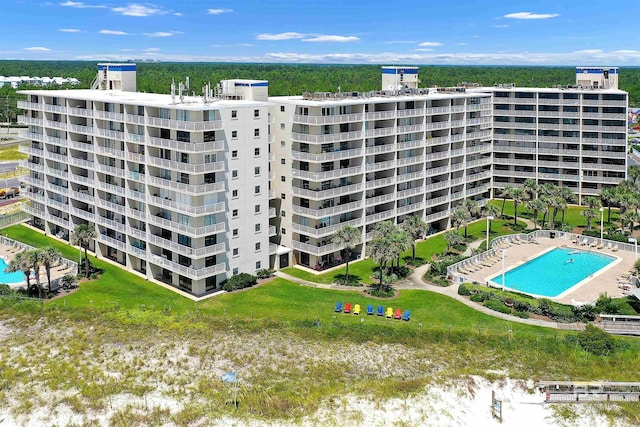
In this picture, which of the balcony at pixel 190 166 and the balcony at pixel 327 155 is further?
the balcony at pixel 327 155

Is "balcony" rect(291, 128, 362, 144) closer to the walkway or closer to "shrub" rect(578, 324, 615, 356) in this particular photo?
the walkway

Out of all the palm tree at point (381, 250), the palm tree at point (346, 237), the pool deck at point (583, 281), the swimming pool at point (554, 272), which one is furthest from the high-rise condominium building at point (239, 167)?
the swimming pool at point (554, 272)

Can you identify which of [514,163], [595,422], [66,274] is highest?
[514,163]

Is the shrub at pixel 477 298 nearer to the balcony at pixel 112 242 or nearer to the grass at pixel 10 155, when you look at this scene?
the balcony at pixel 112 242

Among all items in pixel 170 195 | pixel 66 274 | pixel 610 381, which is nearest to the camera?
pixel 610 381

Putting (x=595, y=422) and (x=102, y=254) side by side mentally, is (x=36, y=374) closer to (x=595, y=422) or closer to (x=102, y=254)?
(x=102, y=254)

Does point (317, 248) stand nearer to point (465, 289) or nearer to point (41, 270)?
point (465, 289)

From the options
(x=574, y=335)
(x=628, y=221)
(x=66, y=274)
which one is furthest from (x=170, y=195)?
(x=628, y=221)

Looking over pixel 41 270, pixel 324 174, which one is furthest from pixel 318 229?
pixel 41 270
